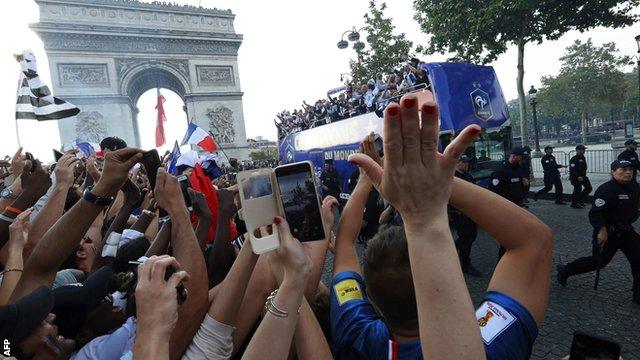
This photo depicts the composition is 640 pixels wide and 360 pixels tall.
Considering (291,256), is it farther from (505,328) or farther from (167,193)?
(167,193)

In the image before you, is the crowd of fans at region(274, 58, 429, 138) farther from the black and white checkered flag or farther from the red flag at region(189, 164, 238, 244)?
the black and white checkered flag

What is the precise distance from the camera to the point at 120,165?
74.5 inches

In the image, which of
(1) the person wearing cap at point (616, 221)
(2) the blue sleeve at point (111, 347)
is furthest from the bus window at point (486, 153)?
(2) the blue sleeve at point (111, 347)

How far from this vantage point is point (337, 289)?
4.99 ft

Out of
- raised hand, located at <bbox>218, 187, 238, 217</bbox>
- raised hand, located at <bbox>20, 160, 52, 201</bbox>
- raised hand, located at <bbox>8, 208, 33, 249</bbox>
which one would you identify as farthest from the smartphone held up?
raised hand, located at <bbox>20, 160, 52, 201</bbox>

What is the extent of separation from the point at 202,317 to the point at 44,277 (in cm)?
93

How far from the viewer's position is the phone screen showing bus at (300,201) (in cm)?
139

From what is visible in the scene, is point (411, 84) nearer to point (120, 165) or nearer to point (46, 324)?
point (120, 165)

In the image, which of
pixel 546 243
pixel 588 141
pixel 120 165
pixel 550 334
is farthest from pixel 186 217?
pixel 588 141

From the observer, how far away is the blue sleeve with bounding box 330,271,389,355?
4.21ft

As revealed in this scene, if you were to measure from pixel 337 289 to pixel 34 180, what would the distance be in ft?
9.06

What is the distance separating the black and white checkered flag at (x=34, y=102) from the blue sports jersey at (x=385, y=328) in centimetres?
521

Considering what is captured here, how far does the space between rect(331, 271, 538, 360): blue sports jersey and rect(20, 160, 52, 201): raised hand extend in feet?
8.80

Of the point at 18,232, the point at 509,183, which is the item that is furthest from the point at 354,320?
the point at 509,183
